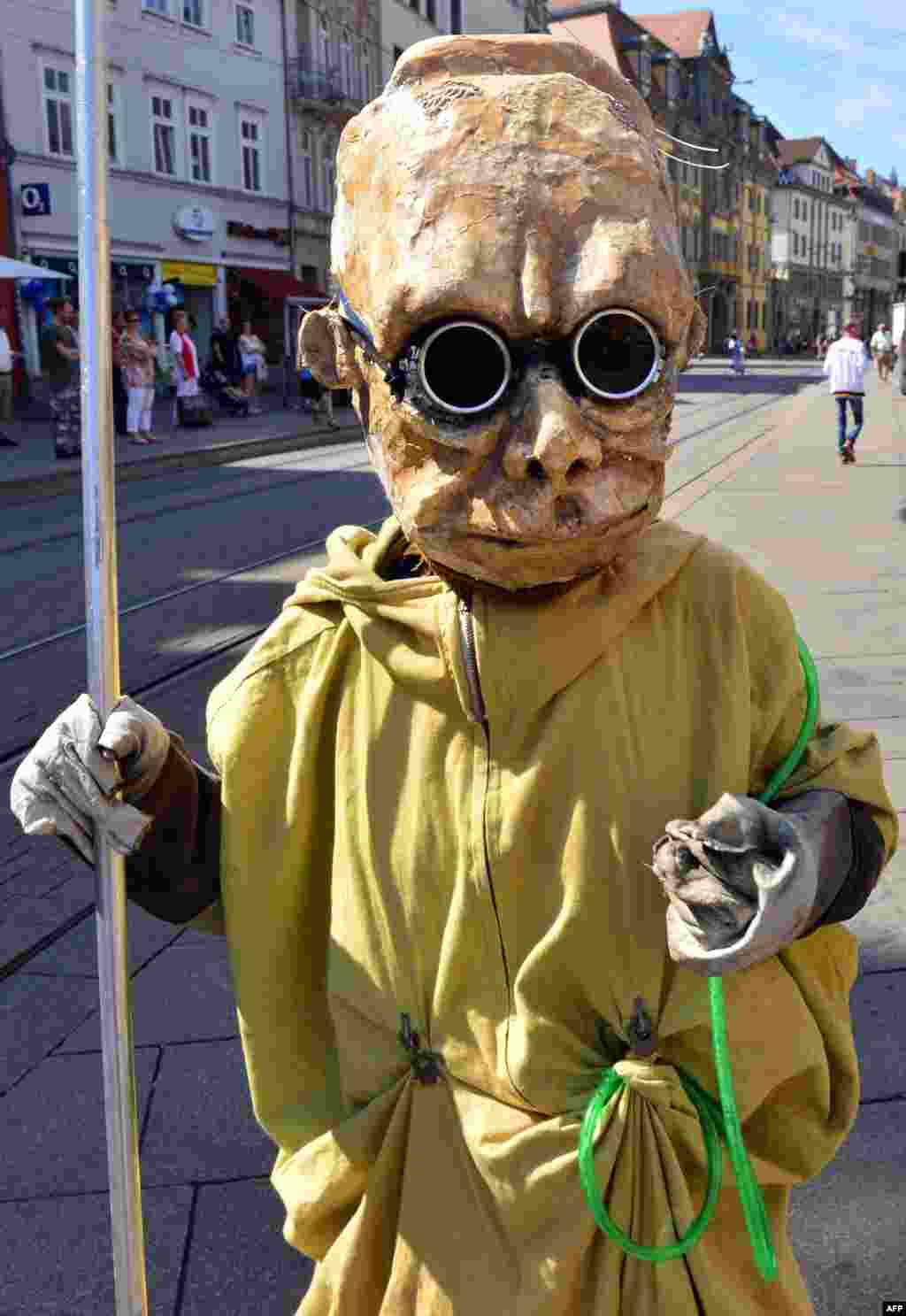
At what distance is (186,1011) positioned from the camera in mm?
3455

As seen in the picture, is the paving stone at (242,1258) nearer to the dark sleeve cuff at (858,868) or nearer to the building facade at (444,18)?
the dark sleeve cuff at (858,868)

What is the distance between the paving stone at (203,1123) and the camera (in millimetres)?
2834

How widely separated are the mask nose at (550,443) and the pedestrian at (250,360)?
2317 cm

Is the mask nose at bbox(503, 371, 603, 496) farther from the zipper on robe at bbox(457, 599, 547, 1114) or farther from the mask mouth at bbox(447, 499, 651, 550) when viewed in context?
the zipper on robe at bbox(457, 599, 547, 1114)

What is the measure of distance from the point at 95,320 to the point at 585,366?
54 centimetres

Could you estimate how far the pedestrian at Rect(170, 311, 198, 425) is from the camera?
20.2 metres

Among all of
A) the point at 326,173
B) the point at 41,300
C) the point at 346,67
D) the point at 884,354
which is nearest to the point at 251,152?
the point at 326,173

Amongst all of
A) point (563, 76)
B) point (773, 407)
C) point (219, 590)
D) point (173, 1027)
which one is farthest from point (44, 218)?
point (563, 76)

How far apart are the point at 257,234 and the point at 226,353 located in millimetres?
8337

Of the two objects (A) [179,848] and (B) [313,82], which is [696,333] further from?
(B) [313,82]

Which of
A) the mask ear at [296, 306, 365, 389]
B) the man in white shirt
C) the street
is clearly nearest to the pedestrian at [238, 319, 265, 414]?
the man in white shirt

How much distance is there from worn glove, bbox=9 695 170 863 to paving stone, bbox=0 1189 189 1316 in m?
1.21

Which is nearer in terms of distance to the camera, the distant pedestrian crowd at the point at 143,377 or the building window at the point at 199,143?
the distant pedestrian crowd at the point at 143,377

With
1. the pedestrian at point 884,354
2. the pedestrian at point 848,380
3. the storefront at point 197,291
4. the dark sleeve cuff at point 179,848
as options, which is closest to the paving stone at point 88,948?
the dark sleeve cuff at point 179,848
